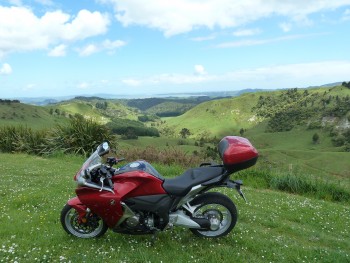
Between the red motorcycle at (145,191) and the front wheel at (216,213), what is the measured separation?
4 cm

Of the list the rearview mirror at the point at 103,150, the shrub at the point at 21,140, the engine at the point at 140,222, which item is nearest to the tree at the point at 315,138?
the shrub at the point at 21,140

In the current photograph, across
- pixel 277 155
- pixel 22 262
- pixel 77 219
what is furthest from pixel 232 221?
pixel 277 155

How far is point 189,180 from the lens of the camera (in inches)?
260

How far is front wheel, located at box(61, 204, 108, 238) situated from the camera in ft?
22.8

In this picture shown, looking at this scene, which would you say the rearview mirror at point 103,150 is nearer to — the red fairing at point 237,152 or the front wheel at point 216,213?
the front wheel at point 216,213

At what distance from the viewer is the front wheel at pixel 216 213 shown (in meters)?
6.96

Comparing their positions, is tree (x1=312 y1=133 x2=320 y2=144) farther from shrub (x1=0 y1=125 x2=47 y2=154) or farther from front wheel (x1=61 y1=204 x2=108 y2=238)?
front wheel (x1=61 y1=204 x2=108 y2=238)

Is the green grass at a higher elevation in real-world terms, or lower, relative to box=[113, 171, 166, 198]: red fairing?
lower

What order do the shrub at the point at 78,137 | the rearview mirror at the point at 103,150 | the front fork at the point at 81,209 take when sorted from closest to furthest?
the rearview mirror at the point at 103,150 → the front fork at the point at 81,209 → the shrub at the point at 78,137

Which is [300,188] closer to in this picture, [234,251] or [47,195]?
[234,251]

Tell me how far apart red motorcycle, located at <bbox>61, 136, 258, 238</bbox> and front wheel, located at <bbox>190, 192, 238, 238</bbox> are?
0.04 meters

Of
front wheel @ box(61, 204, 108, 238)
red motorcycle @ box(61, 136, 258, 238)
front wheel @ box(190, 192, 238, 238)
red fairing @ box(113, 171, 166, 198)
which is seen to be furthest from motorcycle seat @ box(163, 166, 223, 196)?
front wheel @ box(61, 204, 108, 238)

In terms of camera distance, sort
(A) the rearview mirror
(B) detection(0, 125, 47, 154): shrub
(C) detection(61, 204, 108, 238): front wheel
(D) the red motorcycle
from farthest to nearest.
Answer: (B) detection(0, 125, 47, 154): shrub
(C) detection(61, 204, 108, 238): front wheel
(D) the red motorcycle
(A) the rearview mirror

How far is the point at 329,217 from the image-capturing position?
965 cm
